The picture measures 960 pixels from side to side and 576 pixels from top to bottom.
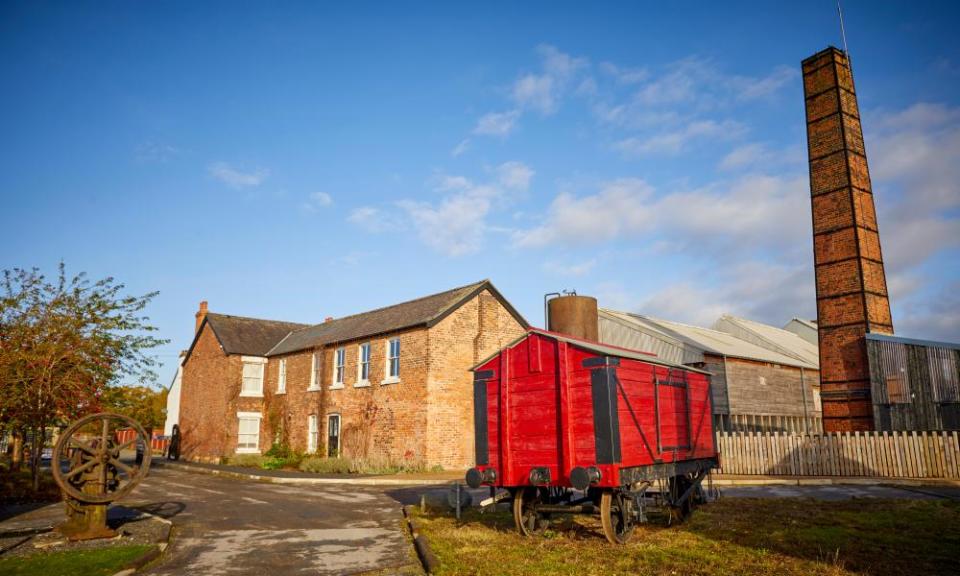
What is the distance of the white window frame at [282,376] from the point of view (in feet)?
101

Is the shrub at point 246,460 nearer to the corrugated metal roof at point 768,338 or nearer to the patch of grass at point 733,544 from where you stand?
the patch of grass at point 733,544

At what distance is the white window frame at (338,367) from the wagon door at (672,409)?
18.6 metres

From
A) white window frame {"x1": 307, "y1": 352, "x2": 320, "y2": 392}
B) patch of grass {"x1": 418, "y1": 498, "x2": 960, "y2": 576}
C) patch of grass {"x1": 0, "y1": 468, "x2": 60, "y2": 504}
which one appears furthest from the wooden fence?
patch of grass {"x1": 0, "y1": 468, "x2": 60, "y2": 504}

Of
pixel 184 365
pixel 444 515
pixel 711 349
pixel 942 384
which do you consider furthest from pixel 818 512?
pixel 184 365

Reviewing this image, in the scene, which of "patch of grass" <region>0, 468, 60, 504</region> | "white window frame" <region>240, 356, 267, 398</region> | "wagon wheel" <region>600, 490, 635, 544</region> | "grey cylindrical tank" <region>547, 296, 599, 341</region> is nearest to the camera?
"wagon wheel" <region>600, 490, 635, 544</region>

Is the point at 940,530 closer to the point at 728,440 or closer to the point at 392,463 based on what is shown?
the point at 728,440

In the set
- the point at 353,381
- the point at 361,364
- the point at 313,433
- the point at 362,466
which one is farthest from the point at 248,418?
the point at 362,466

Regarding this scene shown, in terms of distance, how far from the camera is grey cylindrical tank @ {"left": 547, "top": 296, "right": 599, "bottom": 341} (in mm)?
19297

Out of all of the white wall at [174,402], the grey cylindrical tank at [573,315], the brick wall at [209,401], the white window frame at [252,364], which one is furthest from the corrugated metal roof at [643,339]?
the white wall at [174,402]

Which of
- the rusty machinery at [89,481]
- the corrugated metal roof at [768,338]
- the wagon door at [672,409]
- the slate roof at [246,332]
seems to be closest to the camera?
the rusty machinery at [89,481]

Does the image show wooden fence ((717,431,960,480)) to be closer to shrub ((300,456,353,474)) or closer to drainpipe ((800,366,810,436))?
drainpipe ((800,366,810,436))

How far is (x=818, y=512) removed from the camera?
1137 centimetres

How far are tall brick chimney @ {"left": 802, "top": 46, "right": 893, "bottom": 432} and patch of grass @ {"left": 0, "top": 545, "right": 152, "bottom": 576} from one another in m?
22.1

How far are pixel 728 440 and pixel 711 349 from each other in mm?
7244
